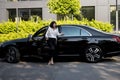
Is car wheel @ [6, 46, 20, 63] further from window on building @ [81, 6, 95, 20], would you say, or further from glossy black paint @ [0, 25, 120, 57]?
window on building @ [81, 6, 95, 20]

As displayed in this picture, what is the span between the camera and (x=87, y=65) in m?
12.6

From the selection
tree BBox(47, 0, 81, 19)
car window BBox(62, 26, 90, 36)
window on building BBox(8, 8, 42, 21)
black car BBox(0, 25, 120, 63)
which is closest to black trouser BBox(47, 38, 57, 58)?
black car BBox(0, 25, 120, 63)

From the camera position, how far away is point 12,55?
13.6m

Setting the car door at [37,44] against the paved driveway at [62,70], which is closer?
the paved driveway at [62,70]

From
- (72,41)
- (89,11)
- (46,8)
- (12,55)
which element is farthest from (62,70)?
(46,8)

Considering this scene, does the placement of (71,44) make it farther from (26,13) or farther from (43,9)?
(26,13)

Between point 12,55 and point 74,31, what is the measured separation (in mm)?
2569

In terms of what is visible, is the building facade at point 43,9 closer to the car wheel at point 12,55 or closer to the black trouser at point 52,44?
the car wheel at point 12,55

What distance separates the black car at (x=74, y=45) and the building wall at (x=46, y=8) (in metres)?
23.2

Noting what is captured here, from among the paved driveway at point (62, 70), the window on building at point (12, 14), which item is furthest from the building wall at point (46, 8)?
the paved driveway at point (62, 70)

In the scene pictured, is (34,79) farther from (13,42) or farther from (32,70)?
(13,42)

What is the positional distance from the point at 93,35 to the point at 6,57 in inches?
138

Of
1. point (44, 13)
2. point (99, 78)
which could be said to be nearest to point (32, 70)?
point (99, 78)

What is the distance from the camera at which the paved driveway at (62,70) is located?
10.3 m
